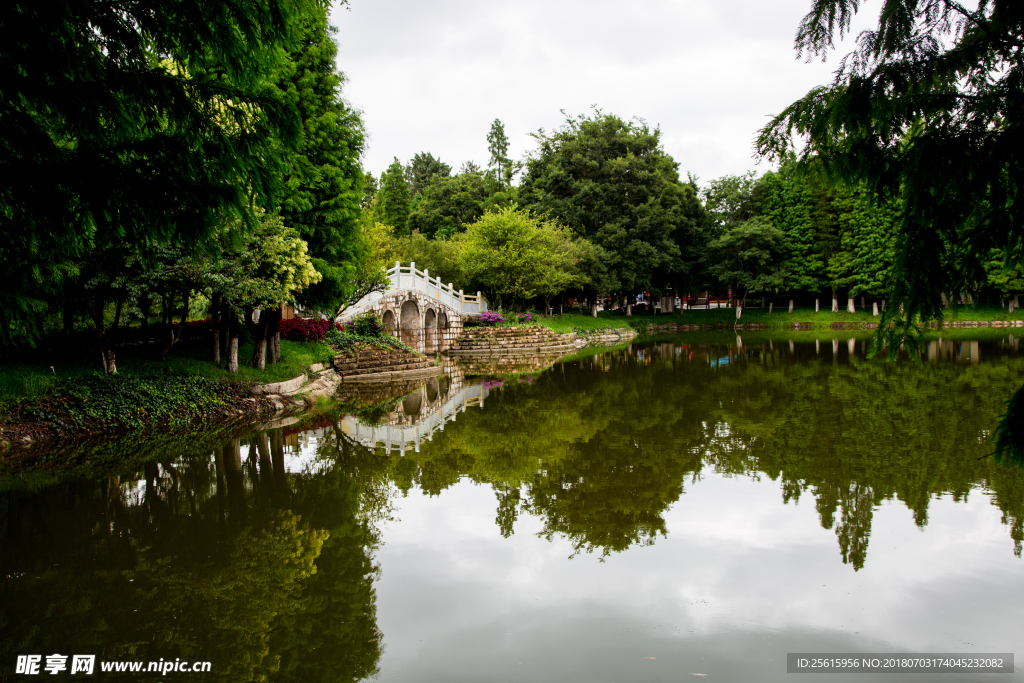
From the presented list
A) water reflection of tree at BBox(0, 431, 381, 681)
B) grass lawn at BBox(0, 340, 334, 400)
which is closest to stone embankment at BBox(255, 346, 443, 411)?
grass lawn at BBox(0, 340, 334, 400)

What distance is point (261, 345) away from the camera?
15.3m

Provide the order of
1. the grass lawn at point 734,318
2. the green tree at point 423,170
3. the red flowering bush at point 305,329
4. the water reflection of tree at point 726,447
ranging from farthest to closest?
the green tree at point 423,170 → the grass lawn at point 734,318 → the red flowering bush at point 305,329 → the water reflection of tree at point 726,447

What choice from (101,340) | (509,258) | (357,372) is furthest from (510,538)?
(509,258)

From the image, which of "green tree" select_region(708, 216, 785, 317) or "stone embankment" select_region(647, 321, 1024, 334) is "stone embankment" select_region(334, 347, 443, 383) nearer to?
"stone embankment" select_region(647, 321, 1024, 334)

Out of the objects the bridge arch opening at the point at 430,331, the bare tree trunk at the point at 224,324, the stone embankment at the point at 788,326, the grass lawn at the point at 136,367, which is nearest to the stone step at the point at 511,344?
the bridge arch opening at the point at 430,331

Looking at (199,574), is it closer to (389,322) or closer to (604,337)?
(389,322)

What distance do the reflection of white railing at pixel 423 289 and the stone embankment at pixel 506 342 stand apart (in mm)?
1612

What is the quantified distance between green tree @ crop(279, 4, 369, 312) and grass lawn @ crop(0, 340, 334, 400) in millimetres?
2093

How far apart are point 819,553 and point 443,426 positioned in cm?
730

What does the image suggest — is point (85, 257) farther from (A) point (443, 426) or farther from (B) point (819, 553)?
(B) point (819, 553)

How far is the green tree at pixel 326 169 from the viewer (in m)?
15.0

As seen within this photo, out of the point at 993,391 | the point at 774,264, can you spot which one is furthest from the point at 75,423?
the point at 774,264

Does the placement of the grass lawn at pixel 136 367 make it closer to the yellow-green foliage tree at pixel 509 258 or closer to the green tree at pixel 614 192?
the yellow-green foliage tree at pixel 509 258

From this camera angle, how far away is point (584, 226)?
43125 millimetres
